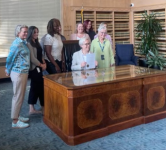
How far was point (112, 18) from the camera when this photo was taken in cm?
838

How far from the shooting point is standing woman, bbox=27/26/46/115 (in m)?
3.93

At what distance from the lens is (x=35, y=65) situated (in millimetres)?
4012

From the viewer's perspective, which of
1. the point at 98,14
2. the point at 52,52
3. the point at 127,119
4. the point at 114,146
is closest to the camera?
the point at 114,146

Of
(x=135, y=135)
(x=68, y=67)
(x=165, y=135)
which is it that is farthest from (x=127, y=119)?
(x=68, y=67)

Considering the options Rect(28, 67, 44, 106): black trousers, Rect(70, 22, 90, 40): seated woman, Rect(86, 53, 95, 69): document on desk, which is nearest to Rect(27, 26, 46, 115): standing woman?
Rect(28, 67, 44, 106): black trousers

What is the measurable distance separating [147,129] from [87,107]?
3.21ft

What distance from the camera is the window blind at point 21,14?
7.04m

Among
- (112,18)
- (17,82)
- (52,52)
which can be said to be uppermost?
(112,18)

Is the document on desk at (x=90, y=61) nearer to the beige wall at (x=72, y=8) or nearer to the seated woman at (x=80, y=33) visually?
the seated woman at (x=80, y=33)

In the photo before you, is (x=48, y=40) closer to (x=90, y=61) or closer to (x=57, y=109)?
(x=90, y=61)

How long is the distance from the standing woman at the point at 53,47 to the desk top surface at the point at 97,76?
1.78ft

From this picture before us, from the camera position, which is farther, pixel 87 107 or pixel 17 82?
pixel 17 82

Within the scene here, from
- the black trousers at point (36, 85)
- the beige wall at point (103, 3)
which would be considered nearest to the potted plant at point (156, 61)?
the beige wall at point (103, 3)

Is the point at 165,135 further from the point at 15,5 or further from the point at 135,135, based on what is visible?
the point at 15,5
